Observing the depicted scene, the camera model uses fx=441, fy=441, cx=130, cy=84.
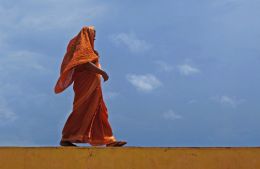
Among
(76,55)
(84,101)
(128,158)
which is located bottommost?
(128,158)

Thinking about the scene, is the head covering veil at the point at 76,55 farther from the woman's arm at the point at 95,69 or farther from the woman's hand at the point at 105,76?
the woman's hand at the point at 105,76

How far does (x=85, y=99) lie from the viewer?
239 inches

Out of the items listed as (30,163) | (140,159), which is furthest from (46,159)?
(140,159)

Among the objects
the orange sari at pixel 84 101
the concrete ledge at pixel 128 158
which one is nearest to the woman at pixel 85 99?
the orange sari at pixel 84 101

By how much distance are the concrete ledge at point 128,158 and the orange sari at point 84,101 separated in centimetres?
83

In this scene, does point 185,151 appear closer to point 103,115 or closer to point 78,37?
point 103,115

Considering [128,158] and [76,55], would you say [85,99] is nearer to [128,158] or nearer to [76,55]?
[76,55]

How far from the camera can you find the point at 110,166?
5.04m

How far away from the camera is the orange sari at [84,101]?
6.00m

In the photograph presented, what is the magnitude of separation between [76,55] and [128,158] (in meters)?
1.78

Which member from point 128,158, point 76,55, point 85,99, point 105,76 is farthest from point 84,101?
point 128,158

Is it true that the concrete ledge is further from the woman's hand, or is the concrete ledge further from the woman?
the woman's hand

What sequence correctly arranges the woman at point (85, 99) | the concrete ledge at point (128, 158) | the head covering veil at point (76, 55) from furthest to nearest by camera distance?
1. the head covering veil at point (76, 55)
2. the woman at point (85, 99)
3. the concrete ledge at point (128, 158)

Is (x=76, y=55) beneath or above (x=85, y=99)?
above
